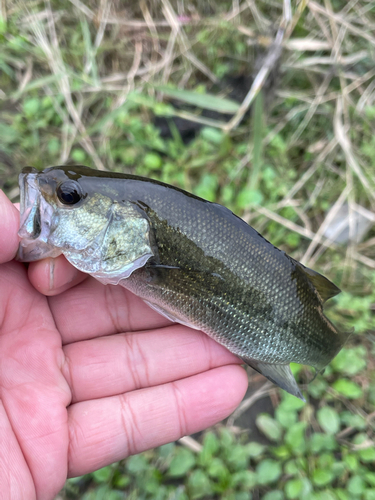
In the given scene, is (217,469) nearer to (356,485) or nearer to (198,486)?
(198,486)

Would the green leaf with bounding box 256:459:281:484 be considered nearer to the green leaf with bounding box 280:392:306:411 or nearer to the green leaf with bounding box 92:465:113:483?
the green leaf with bounding box 280:392:306:411

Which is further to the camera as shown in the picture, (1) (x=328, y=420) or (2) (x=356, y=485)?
(1) (x=328, y=420)

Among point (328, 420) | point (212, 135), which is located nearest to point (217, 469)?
point (328, 420)

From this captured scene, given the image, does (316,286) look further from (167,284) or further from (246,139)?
(246,139)

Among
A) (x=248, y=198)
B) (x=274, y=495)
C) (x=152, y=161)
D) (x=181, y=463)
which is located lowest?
(x=181, y=463)

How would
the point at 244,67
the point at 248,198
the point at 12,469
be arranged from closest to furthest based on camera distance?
1. the point at 12,469
2. the point at 248,198
3. the point at 244,67

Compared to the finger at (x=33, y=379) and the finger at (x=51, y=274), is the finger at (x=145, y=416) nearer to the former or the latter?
the finger at (x=33, y=379)

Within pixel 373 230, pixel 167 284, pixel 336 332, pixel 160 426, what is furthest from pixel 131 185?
pixel 373 230
